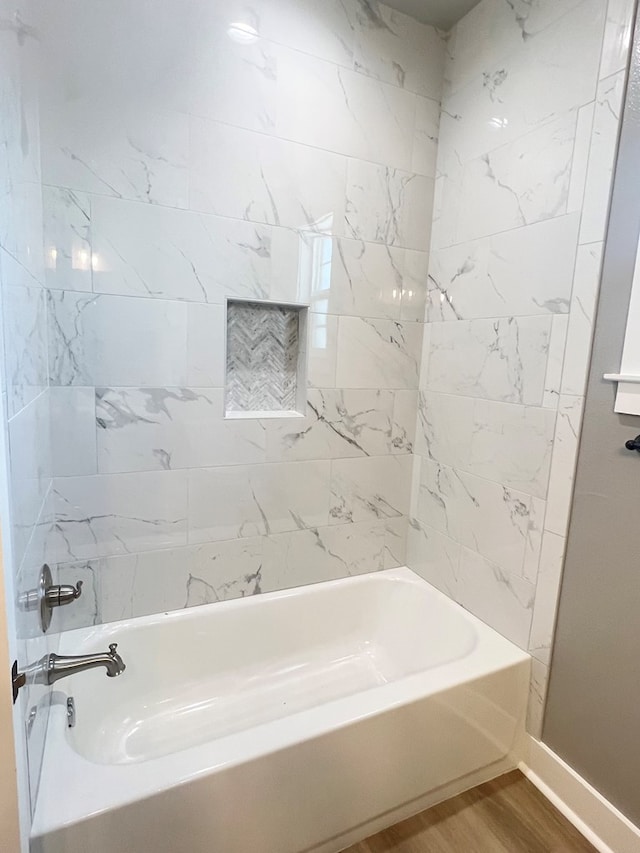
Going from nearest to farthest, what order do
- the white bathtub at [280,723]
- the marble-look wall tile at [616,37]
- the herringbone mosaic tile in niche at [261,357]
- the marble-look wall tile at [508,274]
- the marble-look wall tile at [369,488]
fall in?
1. the white bathtub at [280,723]
2. the marble-look wall tile at [616,37]
3. the marble-look wall tile at [508,274]
4. the herringbone mosaic tile in niche at [261,357]
5. the marble-look wall tile at [369,488]

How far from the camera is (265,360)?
1.87 meters

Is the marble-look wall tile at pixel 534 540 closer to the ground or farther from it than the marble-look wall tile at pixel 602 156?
closer to the ground

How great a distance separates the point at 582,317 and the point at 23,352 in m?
1.55

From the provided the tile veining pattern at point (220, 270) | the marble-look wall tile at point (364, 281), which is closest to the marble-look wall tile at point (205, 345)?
the tile veining pattern at point (220, 270)

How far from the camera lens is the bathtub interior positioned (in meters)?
1.54

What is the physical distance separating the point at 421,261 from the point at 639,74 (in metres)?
0.92

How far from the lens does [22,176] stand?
3.44ft

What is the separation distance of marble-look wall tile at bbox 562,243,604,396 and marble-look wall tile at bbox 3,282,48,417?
1.50m

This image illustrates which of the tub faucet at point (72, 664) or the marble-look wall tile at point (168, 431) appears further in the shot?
the marble-look wall tile at point (168, 431)

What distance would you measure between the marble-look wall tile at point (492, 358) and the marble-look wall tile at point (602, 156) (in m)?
0.30

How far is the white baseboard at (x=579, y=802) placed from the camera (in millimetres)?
1293

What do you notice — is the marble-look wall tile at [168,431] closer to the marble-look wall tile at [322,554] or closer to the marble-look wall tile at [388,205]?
the marble-look wall tile at [322,554]

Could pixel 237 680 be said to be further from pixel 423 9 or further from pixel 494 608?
pixel 423 9

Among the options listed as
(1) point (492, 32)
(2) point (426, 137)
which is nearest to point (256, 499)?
(2) point (426, 137)
